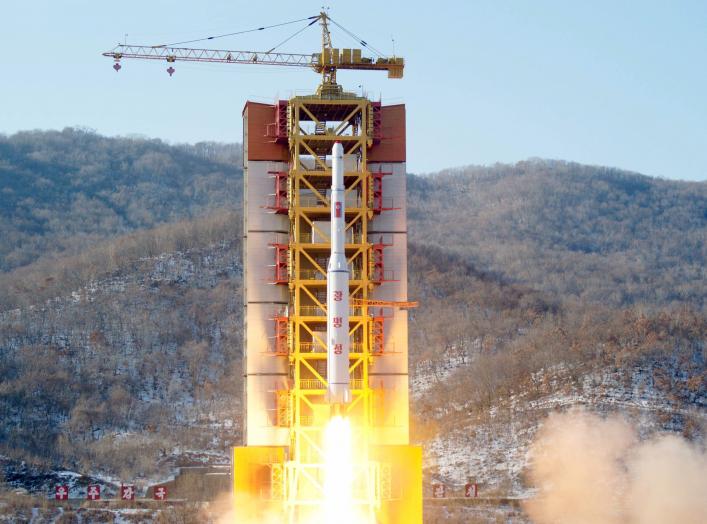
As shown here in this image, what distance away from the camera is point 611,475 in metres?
83.8

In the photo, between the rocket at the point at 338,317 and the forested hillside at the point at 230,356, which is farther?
the forested hillside at the point at 230,356

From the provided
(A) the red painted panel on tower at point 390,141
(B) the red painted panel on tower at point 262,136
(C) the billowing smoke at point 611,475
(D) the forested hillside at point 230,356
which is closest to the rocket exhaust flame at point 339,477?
(A) the red painted panel on tower at point 390,141

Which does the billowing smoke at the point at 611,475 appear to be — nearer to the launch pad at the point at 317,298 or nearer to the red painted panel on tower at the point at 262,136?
the launch pad at the point at 317,298

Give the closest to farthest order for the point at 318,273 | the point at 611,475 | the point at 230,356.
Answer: the point at 318,273 → the point at 611,475 → the point at 230,356

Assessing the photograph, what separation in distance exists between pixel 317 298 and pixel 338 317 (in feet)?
18.1

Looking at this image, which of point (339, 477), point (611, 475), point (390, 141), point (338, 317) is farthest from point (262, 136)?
point (611, 475)

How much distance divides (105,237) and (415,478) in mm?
140661

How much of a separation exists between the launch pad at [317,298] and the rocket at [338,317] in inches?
65.8

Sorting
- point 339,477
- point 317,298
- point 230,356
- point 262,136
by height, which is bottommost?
point 339,477

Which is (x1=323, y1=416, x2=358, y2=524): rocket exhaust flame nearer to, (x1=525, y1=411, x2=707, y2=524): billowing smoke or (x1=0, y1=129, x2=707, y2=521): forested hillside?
(x1=525, y1=411, x2=707, y2=524): billowing smoke

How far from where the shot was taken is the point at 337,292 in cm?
5959

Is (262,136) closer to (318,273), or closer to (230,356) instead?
(318,273)

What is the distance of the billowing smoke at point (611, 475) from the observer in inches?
2992

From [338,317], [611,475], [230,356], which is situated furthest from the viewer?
[230,356]
